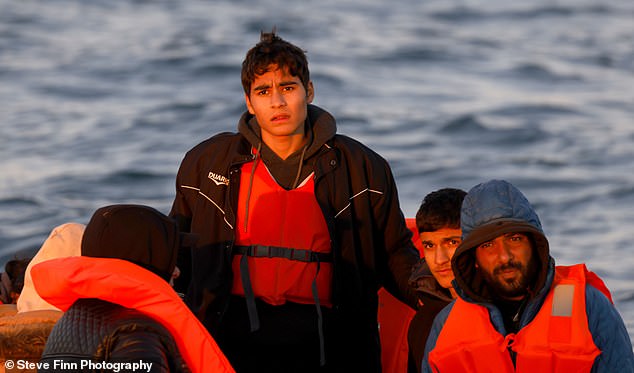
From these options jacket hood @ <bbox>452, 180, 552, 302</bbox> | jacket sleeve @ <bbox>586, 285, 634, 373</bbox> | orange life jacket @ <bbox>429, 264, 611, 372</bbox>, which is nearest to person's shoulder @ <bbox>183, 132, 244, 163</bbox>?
jacket hood @ <bbox>452, 180, 552, 302</bbox>

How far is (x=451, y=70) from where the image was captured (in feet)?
53.7

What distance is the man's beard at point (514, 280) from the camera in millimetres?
3973

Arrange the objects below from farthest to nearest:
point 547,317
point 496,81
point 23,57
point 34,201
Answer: point 23,57 < point 496,81 < point 34,201 < point 547,317

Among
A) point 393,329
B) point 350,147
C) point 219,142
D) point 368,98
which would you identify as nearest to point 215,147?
point 219,142

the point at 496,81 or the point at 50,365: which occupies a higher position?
the point at 50,365

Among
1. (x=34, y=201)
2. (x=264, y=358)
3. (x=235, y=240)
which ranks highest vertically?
(x=235, y=240)

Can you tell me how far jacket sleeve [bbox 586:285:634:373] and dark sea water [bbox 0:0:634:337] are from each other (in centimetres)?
410

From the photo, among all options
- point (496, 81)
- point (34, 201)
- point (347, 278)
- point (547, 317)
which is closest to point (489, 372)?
point (547, 317)

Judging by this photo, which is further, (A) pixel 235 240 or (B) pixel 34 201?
(B) pixel 34 201

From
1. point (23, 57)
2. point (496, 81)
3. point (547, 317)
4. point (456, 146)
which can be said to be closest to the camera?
point (547, 317)

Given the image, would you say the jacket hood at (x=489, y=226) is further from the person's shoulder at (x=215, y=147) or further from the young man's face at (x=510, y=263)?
the person's shoulder at (x=215, y=147)

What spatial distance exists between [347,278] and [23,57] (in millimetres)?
13362

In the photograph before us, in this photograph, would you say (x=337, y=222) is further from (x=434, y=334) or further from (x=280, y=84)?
(x=434, y=334)

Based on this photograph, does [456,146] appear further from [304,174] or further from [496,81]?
[304,174]
